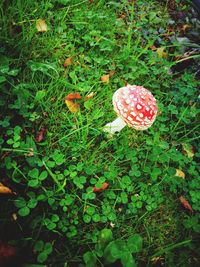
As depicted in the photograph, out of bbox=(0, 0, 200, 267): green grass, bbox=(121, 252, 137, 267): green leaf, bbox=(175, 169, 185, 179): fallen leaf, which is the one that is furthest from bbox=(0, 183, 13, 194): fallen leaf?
bbox=(175, 169, 185, 179): fallen leaf

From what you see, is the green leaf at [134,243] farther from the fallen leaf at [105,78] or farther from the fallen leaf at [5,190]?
the fallen leaf at [105,78]

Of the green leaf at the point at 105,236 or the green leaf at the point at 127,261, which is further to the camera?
the green leaf at the point at 105,236

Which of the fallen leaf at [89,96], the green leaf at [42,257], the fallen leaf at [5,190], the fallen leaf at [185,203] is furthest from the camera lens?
the fallen leaf at [89,96]

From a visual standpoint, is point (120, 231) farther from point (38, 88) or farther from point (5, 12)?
point (5, 12)

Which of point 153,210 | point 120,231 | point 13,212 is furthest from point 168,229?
point 13,212

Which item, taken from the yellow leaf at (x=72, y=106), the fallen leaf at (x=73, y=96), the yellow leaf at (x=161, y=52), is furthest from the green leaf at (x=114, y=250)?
the yellow leaf at (x=161, y=52)

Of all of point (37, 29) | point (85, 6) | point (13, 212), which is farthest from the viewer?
point (85, 6)

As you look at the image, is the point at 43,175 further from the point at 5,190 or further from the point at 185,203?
the point at 185,203
